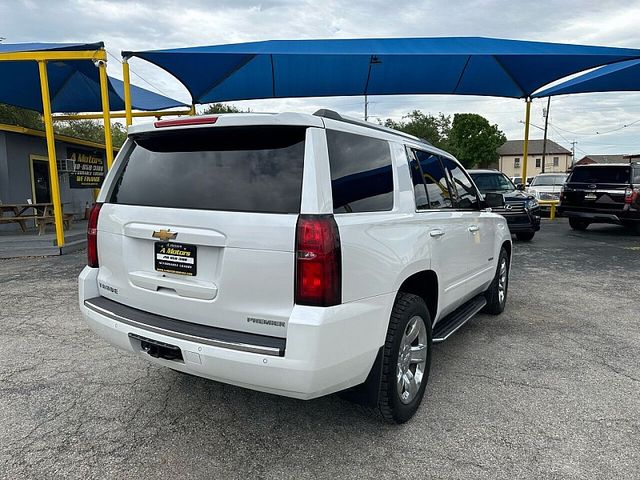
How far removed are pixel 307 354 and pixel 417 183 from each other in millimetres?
1657

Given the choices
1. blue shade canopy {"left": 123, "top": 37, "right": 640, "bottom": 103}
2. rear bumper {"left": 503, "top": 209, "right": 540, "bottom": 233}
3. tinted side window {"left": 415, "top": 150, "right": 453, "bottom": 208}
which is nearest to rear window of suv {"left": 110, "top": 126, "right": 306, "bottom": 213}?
tinted side window {"left": 415, "top": 150, "right": 453, "bottom": 208}

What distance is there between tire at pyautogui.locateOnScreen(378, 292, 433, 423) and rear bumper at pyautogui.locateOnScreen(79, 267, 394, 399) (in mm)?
161

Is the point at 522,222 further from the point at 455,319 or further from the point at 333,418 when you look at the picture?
the point at 333,418

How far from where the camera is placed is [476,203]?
440 cm

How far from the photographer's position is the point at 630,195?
10852mm

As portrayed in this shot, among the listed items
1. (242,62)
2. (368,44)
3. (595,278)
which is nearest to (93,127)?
(242,62)

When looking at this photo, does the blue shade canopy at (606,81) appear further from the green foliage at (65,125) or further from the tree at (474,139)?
the tree at (474,139)

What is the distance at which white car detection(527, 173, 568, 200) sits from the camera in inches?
647

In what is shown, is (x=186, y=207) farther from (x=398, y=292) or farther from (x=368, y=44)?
(x=368, y=44)

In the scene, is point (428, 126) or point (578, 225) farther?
point (428, 126)

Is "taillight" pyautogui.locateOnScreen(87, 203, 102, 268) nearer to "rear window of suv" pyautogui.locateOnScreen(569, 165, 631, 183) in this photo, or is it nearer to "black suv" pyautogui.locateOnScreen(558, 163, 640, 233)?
"black suv" pyautogui.locateOnScreen(558, 163, 640, 233)

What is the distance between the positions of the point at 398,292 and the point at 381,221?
52 centimetres

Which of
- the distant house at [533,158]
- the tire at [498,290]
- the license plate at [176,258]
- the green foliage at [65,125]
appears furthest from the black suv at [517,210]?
the distant house at [533,158]

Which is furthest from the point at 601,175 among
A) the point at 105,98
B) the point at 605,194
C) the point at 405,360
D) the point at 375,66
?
the point at 105,98
